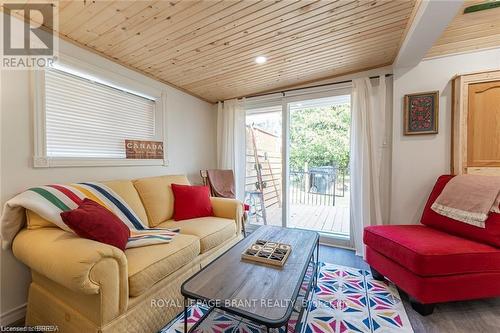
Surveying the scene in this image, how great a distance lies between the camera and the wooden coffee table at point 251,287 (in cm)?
103

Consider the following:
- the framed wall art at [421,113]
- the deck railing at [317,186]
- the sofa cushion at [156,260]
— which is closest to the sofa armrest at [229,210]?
the sofa cushion at [156,260]

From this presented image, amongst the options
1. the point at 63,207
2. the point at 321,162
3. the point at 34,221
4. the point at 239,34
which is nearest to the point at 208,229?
the point at 63,207

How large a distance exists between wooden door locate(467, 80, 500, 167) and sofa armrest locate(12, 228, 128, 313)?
308 centimetres

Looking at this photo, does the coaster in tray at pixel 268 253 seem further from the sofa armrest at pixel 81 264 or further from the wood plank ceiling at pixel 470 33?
the wood plank ceiling at pixel 470 33

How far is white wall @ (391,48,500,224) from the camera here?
7.62 feet

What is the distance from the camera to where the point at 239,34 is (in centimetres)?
195

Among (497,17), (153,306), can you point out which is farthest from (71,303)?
(497,17)

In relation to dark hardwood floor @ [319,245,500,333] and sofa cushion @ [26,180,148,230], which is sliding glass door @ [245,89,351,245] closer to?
dark hardwood floor @ [319,245,500,333]

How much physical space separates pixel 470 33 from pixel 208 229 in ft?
9.83

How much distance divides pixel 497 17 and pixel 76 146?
12.3 feet

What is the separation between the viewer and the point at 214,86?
3137 millimetres

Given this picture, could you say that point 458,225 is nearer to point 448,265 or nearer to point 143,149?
point 448,265

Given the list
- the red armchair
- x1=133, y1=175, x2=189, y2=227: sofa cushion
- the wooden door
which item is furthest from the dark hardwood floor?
x1=133, y1=175, x2=189, y2=227: sofa cushion

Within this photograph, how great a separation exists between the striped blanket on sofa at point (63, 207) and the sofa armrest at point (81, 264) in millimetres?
180
